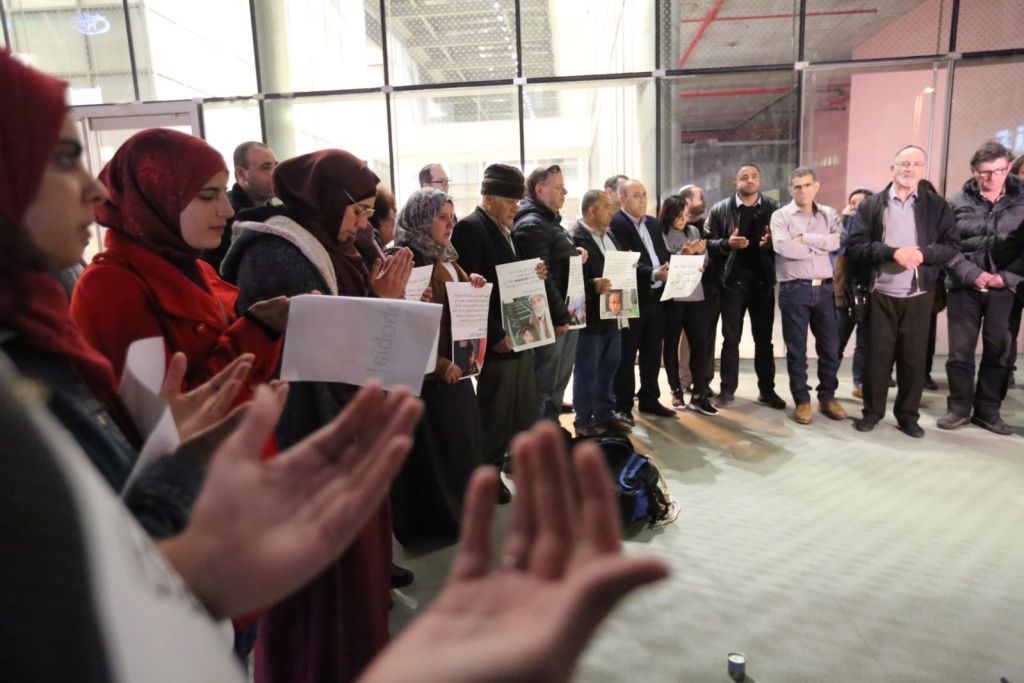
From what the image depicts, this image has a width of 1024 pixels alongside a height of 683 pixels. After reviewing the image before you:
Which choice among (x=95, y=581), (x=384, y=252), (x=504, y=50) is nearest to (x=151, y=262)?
(x=95, y=581)

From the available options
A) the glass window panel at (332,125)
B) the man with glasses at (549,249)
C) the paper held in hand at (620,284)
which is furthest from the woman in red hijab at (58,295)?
the glass window panel at (332,125)

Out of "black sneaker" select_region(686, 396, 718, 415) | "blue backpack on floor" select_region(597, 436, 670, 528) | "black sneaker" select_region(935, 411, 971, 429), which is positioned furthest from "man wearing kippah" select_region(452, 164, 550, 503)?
"black sneaker" select_region(935, 411, 971, 429)

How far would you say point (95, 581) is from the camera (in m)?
0.35

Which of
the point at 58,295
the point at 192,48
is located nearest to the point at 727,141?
the point at 192,48

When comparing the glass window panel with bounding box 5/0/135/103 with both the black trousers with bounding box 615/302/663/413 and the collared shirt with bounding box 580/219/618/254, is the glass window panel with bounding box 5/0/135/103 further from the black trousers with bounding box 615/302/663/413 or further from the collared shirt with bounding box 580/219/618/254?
the black trousers with bounding box 615/302/663/413

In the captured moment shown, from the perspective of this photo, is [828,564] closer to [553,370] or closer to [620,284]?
[553,370]

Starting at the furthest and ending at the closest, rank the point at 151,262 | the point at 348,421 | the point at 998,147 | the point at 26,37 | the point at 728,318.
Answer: the point at 26,37
the point at 728,318
the point at 998,147
the point at 151,262
the point at 348,421

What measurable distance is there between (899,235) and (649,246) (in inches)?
58.1

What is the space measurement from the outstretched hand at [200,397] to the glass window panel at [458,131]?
5061 mm

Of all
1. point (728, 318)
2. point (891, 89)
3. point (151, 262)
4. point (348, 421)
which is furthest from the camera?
point (891, 89)

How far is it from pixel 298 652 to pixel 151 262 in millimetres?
948

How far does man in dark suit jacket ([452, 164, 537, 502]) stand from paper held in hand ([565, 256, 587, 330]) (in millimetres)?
496

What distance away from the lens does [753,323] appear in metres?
4.44

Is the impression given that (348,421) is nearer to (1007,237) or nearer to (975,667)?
(975,667)
